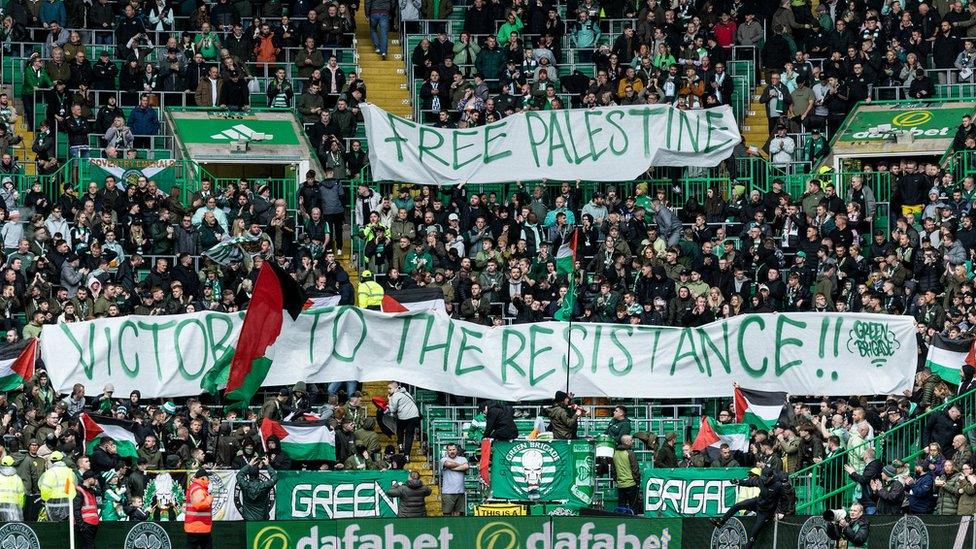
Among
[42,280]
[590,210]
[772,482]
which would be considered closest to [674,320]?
[590,210]

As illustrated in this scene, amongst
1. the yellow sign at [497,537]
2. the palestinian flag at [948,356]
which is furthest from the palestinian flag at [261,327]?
the palestinian flag at [948,356]

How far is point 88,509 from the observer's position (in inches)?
1347

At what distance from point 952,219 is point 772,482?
10100 mm

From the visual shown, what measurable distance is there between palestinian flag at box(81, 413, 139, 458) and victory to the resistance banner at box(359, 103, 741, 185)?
10.1 meters

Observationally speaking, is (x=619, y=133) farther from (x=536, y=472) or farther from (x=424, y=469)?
(x=536, y=472)

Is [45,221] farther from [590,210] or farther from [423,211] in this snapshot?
[590,210]

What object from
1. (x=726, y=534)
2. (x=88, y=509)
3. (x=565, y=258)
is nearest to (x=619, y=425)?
(x=726, y=534)

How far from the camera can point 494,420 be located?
38.2 metres

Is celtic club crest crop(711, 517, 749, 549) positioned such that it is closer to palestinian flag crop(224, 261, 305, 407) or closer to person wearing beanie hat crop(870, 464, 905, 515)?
person wearing beanie hat crop(870, 464, 905, 515)

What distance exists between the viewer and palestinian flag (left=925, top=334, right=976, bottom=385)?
129ft

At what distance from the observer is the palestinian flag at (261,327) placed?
38406 millimetres

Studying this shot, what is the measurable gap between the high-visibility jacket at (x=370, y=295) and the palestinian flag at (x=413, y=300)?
1.56 ft

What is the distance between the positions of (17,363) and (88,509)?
201 inches

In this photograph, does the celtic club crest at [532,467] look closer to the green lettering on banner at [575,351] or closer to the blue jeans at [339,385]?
the green lettering on banner at [575,351]
